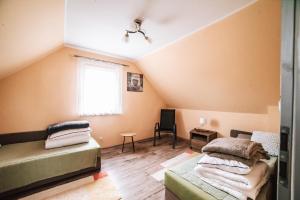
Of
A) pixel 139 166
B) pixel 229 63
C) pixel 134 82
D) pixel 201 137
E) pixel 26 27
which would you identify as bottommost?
pixel 139 166

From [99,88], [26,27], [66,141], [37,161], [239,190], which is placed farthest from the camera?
[99,88]

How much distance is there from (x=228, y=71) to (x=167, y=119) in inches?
87.6

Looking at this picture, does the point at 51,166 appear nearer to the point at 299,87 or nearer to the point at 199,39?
the point at 299,87

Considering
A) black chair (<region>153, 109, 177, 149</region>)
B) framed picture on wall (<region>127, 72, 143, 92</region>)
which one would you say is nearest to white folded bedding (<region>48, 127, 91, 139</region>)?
framed picture on wall (<region>127, 72, 143, 92</region>)

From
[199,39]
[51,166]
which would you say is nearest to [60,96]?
[51,166]

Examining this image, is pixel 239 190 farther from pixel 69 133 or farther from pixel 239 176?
pixel 69 133

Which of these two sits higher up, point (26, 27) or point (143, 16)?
point (143, 16)

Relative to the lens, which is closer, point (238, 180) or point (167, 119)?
point (238, 180)

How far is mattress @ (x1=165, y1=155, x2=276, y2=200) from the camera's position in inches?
41.4

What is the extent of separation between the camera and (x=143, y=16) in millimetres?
1839

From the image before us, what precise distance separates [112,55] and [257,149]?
10.8ft

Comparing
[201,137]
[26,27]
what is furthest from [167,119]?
[26,27]

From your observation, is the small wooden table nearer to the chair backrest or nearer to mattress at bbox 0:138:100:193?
the chair backrest

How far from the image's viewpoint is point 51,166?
6.31ft
